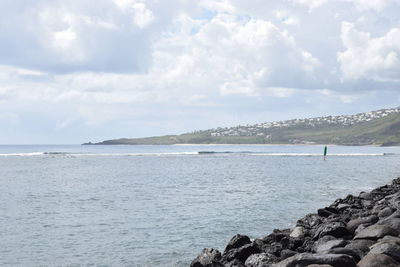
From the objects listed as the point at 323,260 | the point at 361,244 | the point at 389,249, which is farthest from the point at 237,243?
the point at 389,249

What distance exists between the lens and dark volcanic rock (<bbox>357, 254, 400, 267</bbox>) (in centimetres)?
1456

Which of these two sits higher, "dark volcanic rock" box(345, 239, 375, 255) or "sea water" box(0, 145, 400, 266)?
"dark volcanic rock" box(345, 239, 375, 255)

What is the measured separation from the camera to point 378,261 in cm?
1466

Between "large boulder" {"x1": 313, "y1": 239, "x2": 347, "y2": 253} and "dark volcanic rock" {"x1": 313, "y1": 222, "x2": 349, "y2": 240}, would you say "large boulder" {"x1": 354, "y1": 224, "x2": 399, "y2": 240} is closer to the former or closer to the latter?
"large boulder" {"x1": 313, "y1": 239, "x2": 347, "y2": 253}

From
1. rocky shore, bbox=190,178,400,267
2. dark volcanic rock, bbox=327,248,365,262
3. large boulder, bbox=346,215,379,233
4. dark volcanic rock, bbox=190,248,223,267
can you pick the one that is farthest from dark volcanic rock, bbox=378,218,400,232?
dark volcanic rock, bbox=190,248,223,267

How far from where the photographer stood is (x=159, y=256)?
80.9 ft

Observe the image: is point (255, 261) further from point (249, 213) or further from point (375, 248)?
point (249, 213)

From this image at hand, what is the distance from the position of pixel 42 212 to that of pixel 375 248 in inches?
1166

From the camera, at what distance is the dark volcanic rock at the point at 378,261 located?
47.8 ft

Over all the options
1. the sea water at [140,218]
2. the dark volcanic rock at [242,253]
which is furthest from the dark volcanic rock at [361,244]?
the sea water at [140,218]

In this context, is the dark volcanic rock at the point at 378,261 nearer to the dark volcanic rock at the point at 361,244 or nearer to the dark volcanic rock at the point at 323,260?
the dark volcanic rock at the point at 323,260

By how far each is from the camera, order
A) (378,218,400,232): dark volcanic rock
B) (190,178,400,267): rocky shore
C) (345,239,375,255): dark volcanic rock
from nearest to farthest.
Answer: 1. (190,178,400,267): rocky shore
2. (345,239,375,255): dark volcanic rock
3. (378,218,400,232): dark volcanic rock

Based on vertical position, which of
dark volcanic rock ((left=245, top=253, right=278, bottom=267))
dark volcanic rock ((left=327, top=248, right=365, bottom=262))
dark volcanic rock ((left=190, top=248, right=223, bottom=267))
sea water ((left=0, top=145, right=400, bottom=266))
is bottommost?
sea water ((left=0, top=145, right=400, bottom=266))

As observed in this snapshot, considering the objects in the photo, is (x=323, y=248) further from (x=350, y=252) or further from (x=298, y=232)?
(x=298, y=232)
